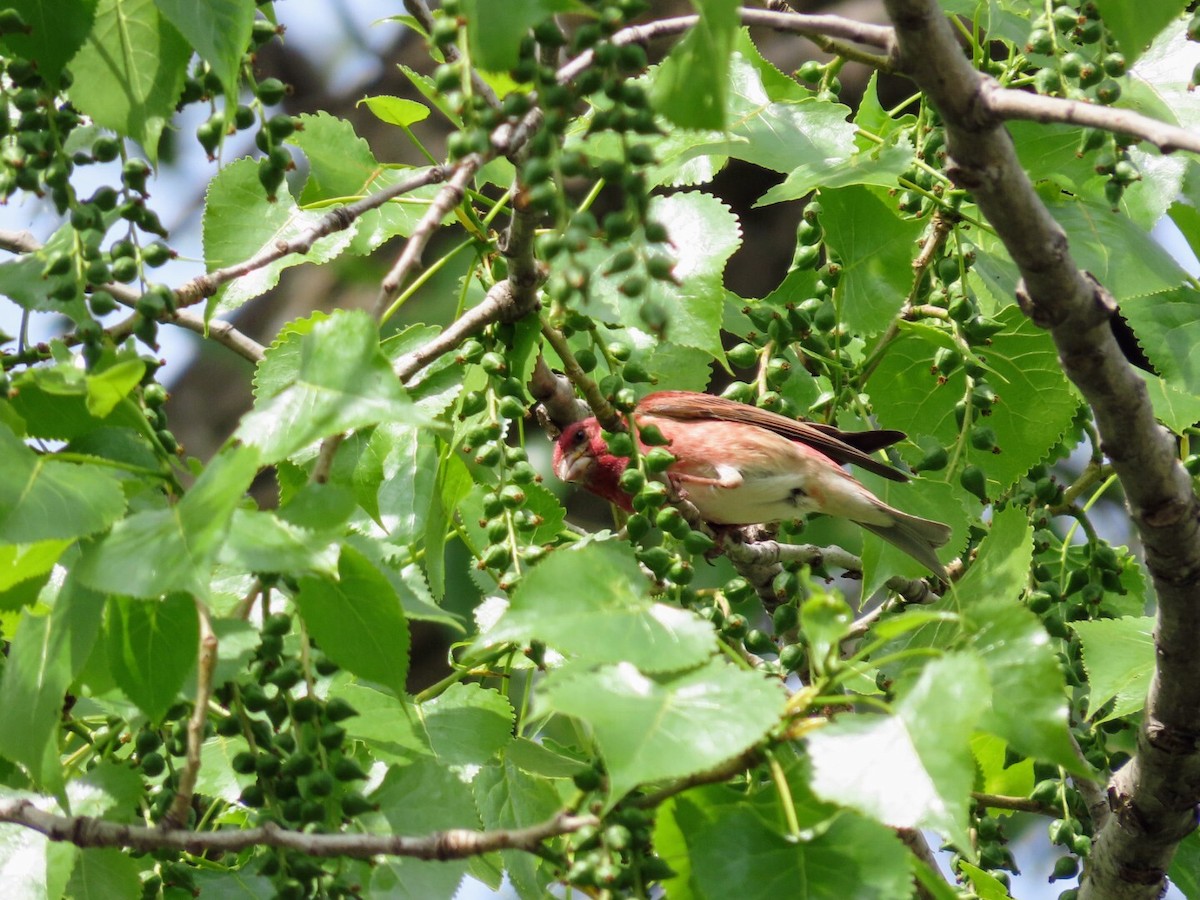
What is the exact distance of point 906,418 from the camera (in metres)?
3.86

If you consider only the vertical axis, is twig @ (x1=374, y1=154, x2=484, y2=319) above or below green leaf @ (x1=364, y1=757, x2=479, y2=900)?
above

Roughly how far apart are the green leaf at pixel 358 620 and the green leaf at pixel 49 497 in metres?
0.38

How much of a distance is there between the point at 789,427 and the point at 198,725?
2.89 m

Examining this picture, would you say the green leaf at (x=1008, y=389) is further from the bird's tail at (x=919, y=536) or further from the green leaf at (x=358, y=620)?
the green leaf at (x=358, y=620)

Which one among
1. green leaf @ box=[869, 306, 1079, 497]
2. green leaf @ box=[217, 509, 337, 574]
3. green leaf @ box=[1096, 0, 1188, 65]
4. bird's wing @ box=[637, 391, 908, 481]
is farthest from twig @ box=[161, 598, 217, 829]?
green leaf @ box=[869, 306, 1079, 497]

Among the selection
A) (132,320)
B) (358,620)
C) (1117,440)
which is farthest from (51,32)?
(1117,440)

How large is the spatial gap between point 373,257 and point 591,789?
23.5 feet

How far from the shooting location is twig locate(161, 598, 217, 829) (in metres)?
2.05

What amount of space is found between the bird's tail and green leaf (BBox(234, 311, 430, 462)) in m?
2.25

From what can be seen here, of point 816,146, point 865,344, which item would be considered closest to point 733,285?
point 865,344

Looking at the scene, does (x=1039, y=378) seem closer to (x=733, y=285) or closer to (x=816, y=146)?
(x=816, y=146)

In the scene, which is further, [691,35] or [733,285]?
[733,285]

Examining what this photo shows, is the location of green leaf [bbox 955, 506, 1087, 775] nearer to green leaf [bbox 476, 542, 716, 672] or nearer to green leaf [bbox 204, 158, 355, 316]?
green leaf [bbox 476, 542, 716, 672]

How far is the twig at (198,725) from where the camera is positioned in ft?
6.74
